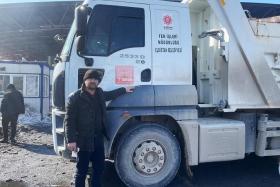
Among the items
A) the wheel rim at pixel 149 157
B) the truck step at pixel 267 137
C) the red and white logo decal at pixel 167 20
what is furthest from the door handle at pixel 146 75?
the truck step at pixel 267 137

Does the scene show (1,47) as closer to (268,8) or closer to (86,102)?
(268,8)

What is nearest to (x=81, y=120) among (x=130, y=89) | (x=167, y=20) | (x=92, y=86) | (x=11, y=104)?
(x=92, y=86)

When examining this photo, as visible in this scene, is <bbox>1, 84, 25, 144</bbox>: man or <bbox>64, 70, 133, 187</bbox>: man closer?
<bbox>64, 70, 133, 187</bbox>: man

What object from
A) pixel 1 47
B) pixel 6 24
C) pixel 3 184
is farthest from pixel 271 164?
pixel 1 47

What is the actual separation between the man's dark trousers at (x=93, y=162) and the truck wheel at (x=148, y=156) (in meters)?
0.45

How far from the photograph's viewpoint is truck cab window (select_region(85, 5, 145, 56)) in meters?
6.15

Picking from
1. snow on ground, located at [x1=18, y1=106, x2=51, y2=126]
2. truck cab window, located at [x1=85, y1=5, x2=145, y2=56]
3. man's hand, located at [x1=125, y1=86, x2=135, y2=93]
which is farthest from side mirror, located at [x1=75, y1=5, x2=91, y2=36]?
snow on ground, located at [x1=18, y1=106, x2=51, y2=126]

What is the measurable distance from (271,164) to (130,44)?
13.8ft

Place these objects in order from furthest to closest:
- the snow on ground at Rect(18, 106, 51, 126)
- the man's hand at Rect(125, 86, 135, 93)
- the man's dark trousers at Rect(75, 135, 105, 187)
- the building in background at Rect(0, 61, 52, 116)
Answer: the building in background at Rect(0, 61, 52, 116), the snow on ground at Rect(18, 106, 51, 126), the man's hand at Rect(125, 86, 135, 93), the man's dark trousers at Rect(75, 135, 105, 187)

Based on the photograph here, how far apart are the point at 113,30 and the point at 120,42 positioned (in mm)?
213

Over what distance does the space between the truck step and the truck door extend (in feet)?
7.53

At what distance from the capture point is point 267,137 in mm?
7184

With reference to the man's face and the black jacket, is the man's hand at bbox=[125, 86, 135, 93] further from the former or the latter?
the black jacket

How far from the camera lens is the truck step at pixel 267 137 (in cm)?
709
